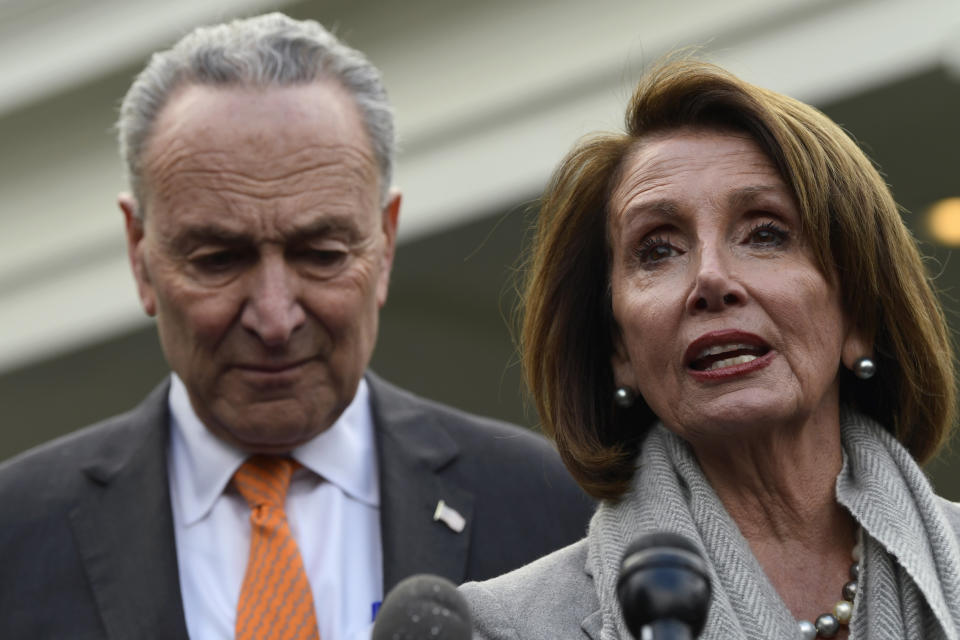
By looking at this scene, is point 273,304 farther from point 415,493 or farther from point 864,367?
point 864,367

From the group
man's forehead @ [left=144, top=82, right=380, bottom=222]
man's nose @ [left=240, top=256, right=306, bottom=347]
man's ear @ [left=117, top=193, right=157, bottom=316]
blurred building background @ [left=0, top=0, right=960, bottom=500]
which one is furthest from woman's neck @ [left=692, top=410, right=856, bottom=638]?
blurred building background @ [left=0, top=0, right=960, bottom=500]

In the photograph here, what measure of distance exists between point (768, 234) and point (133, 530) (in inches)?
75.3

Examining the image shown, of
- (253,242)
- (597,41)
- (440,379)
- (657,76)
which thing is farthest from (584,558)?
(440,379)

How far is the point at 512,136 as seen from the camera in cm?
856

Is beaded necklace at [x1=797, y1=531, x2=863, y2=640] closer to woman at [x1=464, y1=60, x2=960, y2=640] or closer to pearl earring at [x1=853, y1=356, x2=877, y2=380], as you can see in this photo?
woman at [x1=464, y1=60, x2=960, y2=640]

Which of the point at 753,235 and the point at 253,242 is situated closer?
the point at 753,235

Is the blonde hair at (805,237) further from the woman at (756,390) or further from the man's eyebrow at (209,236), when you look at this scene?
the man's eyebrow at (209,236)

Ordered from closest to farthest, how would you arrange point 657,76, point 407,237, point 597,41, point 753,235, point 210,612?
point 753,235 → point 657,76 → point 210,612 → point 597,41 → point 407,237

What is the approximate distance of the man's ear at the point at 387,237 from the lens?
15.7ft

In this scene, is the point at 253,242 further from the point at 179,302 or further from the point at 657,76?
the point at 657,76

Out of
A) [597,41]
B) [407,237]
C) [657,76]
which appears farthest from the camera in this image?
[407,237]

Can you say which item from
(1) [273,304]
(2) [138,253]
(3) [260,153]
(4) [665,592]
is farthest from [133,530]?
(4) [665,592]

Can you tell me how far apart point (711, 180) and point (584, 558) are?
0.81 m

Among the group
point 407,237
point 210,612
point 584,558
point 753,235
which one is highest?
point 753,235
